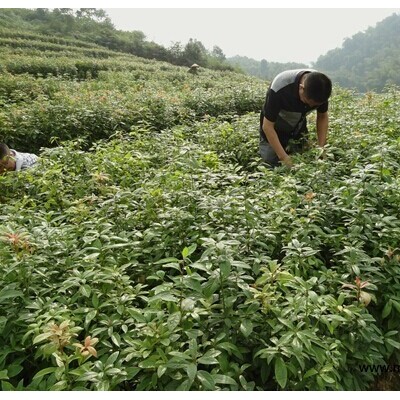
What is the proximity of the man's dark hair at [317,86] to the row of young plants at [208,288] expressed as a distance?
0.62 meters

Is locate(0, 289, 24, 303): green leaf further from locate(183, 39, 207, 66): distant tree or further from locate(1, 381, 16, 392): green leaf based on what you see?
locate(183, 39, 207, 66): distant tree

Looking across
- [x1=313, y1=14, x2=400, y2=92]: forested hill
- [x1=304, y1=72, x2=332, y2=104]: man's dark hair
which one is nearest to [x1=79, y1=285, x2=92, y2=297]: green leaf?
[x1=304, y1=72, x2=332, y2=104]: man's dark hair

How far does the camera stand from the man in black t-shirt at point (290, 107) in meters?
3.21

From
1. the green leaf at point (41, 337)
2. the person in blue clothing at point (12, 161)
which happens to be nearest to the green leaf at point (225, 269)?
the green leaf at point (41, 337)

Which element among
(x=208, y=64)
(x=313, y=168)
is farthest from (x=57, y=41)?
(x=313, y=168)

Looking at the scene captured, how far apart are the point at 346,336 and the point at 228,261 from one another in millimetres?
647

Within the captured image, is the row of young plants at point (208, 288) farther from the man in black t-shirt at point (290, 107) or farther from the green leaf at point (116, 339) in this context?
the man in black t-shirt at point (290, 107)

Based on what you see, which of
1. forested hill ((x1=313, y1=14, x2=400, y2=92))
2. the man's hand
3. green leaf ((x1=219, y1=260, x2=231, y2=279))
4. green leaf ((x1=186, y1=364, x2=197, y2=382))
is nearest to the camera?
green leaf ((x1=186, y1=364, x2=197, y2=382))

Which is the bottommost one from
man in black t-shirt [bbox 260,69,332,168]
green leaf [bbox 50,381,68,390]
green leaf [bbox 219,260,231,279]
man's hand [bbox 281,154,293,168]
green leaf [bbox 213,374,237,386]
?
green leaf [bbox 50,381,68,390]

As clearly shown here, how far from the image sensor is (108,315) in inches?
73.2

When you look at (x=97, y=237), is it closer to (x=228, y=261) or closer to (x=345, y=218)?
(x=228, y=261)

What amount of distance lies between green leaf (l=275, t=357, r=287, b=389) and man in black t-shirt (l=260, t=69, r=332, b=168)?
2114 mm

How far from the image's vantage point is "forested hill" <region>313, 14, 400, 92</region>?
133 feet

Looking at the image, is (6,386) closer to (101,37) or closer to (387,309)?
(387,309)
